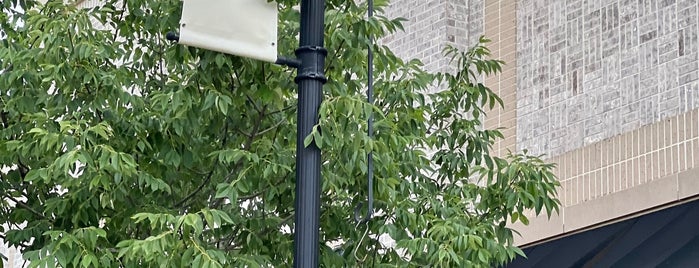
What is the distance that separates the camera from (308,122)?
7.19 meters

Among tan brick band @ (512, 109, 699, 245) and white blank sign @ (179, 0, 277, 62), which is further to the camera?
tan brick band @ (512, 109, 699, 245)

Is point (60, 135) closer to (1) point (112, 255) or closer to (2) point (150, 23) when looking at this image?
(1) point (112, 255)

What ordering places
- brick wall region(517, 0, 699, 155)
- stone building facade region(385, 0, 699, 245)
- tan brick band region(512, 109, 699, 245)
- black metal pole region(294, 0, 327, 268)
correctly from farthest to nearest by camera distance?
1. brick wall region(517, 0, 699, 155)
2. stone building facade region(385, 0, 699, 245)
3. tan brick band region(512, 109, 699, 245)
4. black metal pole region(294, 0, 327, 268)

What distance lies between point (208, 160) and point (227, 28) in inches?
88.1

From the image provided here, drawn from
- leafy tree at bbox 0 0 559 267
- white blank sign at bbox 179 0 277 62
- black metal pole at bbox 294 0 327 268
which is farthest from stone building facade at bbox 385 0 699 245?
white blank sign at bbox 179 0 277 62

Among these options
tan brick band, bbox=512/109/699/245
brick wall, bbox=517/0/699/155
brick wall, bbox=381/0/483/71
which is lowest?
tan brick band, bbox=512/109/699/245

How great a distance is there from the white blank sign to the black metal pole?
0.66 ft

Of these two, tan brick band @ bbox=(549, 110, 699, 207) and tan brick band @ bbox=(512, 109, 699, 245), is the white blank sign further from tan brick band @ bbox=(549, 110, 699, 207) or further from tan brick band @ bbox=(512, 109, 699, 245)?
tan brick band @ bbox=(549, 110, 699, 207)

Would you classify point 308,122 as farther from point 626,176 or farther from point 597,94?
point 597,94

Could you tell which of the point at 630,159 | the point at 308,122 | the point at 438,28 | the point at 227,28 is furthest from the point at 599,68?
the point at 227,28

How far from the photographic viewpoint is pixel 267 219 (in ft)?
29.6

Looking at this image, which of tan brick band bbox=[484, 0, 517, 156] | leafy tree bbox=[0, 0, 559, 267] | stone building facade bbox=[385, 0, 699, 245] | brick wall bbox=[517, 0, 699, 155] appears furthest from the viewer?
tan brick band bbox=[484, 0, 517, 156]

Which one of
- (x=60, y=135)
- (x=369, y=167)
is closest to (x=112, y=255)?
(x=60, y=135)

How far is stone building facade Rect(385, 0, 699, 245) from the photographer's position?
1223cm
